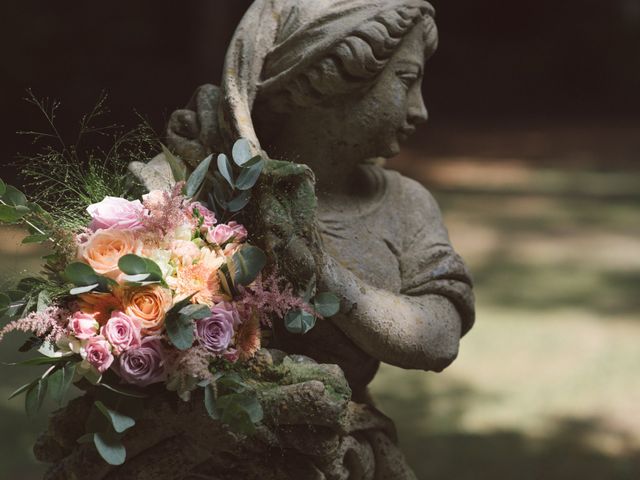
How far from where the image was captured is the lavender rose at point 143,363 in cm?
228

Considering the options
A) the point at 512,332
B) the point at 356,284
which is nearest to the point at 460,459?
the point at 512,332

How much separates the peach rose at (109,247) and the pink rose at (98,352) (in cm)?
15

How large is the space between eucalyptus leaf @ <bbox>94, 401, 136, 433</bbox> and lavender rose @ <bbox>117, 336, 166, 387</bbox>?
7cm

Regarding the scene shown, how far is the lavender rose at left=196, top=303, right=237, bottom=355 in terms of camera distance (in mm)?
2312

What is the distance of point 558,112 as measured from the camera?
15.7 metres

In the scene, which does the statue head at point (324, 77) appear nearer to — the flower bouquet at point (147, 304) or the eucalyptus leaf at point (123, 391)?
the flower bouquet at point (147, 304)

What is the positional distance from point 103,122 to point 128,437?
405 centimetres

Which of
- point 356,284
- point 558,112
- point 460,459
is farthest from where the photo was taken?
point 558,112

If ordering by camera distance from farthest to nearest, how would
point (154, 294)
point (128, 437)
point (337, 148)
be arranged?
point (337, 148)
point (128, 437)
point (154, 294)

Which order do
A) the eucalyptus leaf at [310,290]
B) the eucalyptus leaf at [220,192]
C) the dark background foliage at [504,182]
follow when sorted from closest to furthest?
the eucalyptus leaf at [310,290] < the eucalyptus leaf at [220,192] < the dark background foliage at [504,182]

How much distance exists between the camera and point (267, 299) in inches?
93.6

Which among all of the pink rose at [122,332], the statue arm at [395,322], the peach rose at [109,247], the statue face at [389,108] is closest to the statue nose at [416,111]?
the statue face at [389,108]

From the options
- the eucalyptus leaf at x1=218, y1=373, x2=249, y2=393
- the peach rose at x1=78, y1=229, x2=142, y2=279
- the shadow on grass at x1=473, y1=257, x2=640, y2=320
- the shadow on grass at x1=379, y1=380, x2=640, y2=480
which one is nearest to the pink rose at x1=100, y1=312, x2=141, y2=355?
the peach rose at x1=78, y1=229, x2=142, y2=279

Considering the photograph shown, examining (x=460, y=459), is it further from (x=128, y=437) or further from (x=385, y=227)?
(x=128, y=437)
